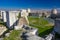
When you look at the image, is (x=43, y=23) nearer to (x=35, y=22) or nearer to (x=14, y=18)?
(x=35, y=22)

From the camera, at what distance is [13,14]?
42.8 feet

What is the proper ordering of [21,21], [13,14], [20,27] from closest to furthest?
1. [20,27]
2. [21,21]
3. [13,14]

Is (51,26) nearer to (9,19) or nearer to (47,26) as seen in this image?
(47,26)

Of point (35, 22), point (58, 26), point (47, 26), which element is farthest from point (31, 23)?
point (58, 26)

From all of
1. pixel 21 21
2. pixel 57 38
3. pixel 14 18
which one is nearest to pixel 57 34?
pixel 57 38

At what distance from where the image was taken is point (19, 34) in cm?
935

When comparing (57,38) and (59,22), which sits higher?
(59,22)

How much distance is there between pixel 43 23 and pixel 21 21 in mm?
1668

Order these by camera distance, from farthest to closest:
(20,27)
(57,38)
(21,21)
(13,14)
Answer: (13,14), (21,21), (20,27), (57,38)

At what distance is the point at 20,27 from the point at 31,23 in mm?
1655

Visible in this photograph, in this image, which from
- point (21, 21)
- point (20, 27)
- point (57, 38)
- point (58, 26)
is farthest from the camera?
point (21, 21)

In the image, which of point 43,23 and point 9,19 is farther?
point 9,19

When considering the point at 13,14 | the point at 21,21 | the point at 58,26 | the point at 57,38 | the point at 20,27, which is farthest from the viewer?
the point at 13,14

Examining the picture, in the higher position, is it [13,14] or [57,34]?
[13,14]
